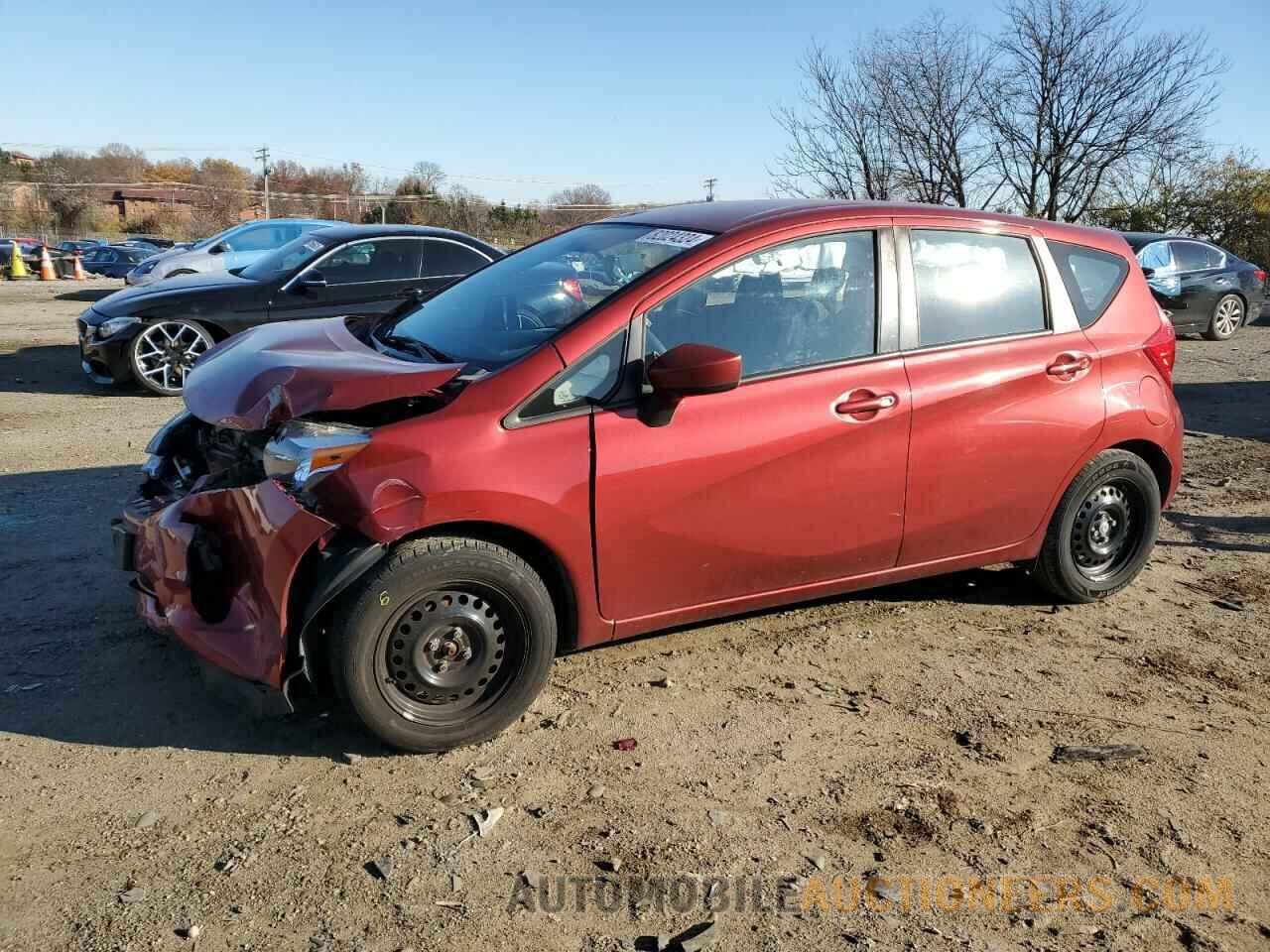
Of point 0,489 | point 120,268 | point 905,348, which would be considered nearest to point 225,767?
point 905,348

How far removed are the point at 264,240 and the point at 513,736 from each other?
14.7 meters

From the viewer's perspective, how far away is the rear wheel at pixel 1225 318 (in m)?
15.7

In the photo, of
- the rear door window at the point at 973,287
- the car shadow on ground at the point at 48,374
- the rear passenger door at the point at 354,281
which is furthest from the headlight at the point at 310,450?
the car shadow on ground at the point at 48,374

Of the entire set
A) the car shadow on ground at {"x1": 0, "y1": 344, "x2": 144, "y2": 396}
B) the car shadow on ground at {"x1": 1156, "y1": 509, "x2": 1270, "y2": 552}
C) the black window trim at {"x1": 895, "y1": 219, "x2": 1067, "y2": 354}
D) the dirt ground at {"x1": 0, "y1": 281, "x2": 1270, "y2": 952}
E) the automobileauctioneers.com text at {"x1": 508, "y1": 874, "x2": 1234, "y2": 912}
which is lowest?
the automobileauctioneers.com text at {"x1": 508, "y1": 874, "x2": 1234, "y2": 912}

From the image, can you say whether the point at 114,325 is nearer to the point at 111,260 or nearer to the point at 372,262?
the point at 372,262

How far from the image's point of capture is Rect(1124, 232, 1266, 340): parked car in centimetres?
1470

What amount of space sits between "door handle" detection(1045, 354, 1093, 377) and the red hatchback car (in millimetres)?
12

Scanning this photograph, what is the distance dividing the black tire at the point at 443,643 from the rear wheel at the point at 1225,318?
15.2 metres

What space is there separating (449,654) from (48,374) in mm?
9552

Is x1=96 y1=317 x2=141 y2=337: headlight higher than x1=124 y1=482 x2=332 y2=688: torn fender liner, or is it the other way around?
x1=96 y1=317 x2=141 y2=337: headlight

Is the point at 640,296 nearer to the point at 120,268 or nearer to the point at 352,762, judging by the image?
the point at 352,762

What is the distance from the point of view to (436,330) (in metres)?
4.36

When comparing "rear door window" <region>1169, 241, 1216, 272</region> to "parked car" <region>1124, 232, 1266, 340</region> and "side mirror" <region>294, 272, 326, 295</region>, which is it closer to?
"parked car" <region>1124, 232, 1266, 340</region>

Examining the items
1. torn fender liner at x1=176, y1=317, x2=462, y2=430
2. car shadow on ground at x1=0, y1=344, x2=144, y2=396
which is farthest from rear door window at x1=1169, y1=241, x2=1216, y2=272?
torn fender liner at x1=176, y1=317, x2=462, y2=430
